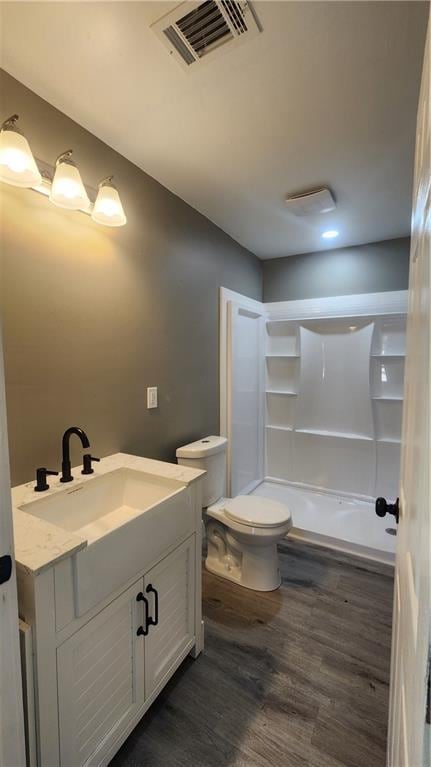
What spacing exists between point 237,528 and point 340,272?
2.37 metres

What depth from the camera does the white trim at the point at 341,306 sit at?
8.94 ft

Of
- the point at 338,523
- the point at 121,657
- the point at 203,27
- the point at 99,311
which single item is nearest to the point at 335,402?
the point at 338,523

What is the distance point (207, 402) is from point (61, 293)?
4.24 feet

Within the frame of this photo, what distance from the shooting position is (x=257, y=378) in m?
3.18

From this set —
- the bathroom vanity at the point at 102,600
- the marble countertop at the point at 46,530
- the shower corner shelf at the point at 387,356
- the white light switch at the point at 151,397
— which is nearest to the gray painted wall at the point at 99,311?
the white light switch at the point at 151,397

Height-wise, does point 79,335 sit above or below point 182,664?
above

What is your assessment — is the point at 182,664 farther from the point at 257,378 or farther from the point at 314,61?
the point at 314,61

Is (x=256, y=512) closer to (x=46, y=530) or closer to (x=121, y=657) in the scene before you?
(x=121, y=657)

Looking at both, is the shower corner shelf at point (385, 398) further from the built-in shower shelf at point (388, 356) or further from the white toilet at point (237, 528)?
Answer: the white toilet at point (237, 528)

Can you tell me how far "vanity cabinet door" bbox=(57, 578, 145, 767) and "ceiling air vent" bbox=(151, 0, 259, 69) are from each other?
1.81 metres

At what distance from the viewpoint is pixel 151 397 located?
1851 millimetres

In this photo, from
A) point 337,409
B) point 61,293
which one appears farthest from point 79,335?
point 337,409

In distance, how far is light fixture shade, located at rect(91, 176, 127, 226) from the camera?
138 cm

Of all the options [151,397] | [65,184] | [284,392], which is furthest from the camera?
[284,392]
